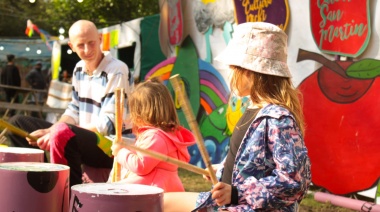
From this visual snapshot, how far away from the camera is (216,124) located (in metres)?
7.33

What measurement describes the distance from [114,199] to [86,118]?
207 centimetres

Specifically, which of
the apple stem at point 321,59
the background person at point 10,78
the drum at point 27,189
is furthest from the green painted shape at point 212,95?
the background person at point 10,78

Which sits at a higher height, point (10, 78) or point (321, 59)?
point (321, 59)

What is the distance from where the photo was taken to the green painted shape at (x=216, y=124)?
7.18m

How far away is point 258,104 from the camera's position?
2621mm

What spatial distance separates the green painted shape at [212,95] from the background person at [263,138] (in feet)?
14.8

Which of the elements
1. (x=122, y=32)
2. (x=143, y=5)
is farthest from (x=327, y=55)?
(x=143, y=5)

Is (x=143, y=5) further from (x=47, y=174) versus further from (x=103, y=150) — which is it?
(x=47, y=174)

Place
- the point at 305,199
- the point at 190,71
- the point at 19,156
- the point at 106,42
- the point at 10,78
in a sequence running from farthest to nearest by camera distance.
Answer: the point at 10,78
the point at 106,42
the point at 190,71
the point at 305,199
the point at 19,156

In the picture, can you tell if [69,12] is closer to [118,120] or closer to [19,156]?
[19,156]

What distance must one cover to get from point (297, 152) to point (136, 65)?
7.23m

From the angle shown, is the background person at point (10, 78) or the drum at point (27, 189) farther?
the background person at point (10, 78)

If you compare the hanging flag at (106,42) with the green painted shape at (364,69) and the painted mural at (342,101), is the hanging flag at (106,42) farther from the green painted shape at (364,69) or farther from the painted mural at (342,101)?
the green painted shape at (364,69)

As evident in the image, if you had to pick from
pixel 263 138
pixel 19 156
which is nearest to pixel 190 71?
pixel 19 156
